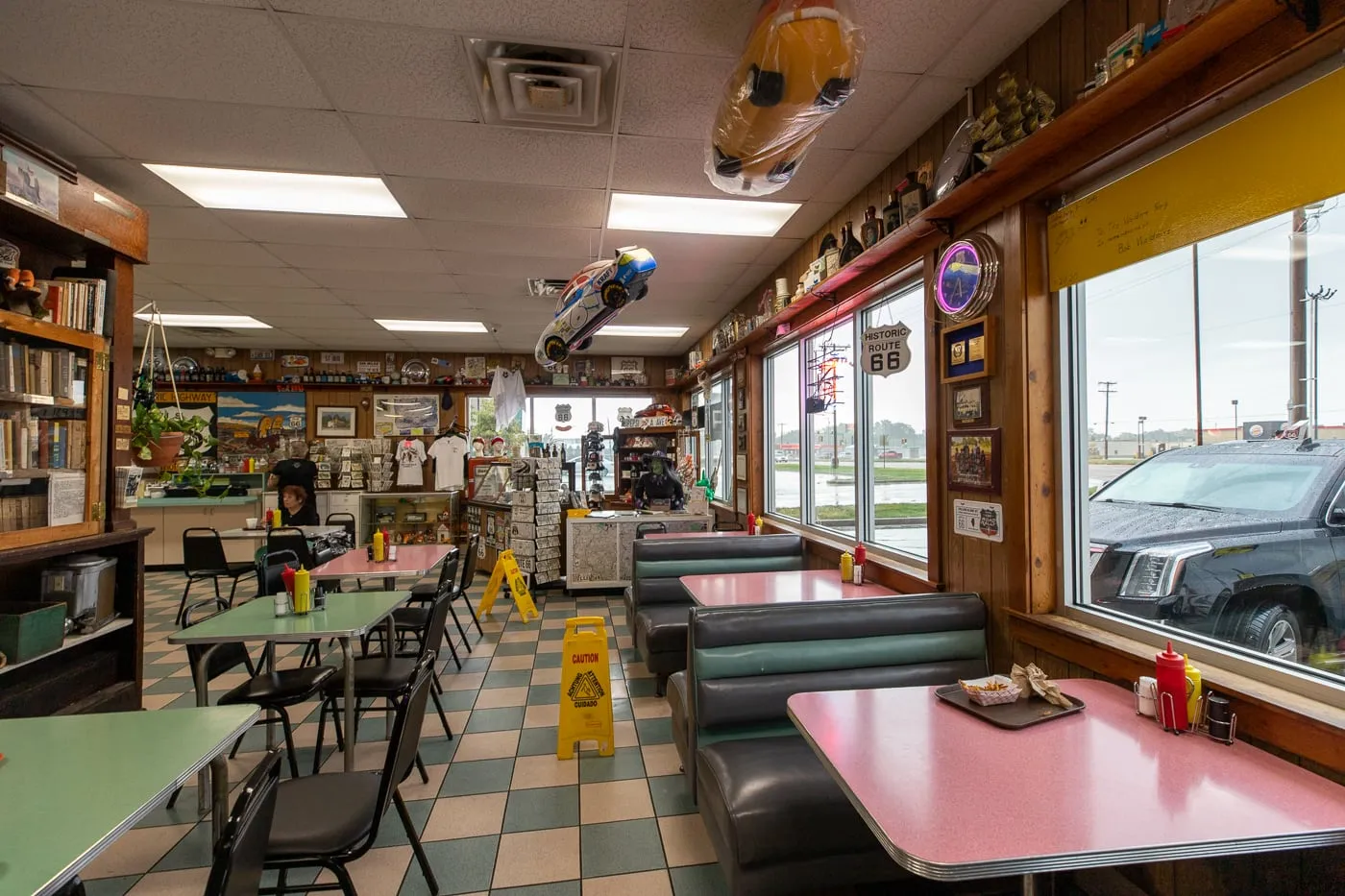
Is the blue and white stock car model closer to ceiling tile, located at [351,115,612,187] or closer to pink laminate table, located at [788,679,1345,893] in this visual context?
ceiling tile, located at [351,115,612,187]

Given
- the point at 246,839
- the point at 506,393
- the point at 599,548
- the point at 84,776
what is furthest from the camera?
A: the point at 506,393

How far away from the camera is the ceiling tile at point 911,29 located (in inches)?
84.8

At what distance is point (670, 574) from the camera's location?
168 inches

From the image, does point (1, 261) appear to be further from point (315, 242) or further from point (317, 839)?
point (317, 839)

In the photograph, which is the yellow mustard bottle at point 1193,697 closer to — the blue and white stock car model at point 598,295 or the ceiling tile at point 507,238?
the blue and white stock car model at point 598,295

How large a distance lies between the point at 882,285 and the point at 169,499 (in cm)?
864

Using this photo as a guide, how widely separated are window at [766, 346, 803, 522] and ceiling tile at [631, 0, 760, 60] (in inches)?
118

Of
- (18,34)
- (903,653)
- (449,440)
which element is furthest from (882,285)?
(449,440)

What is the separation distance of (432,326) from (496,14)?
219 inches

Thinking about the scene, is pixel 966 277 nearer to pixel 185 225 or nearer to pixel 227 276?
pixel 185 225

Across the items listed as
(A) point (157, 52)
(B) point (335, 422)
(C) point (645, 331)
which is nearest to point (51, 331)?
(A) point (157, 52)

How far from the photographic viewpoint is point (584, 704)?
3.08 meters

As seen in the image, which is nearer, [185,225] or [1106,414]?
[1106,414]

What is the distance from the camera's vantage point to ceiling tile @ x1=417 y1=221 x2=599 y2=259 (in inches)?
164
